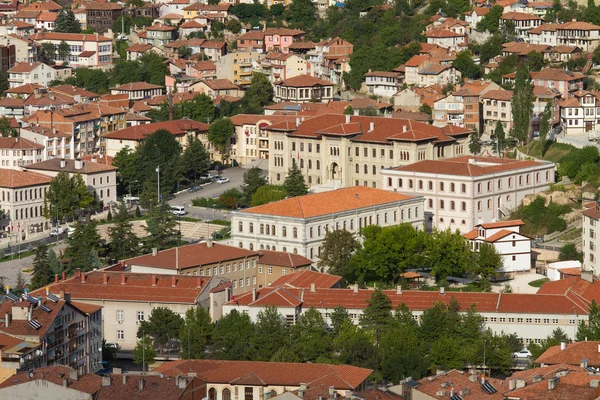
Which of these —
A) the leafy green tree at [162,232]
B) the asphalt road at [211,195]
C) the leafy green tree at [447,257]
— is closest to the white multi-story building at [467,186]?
the asphalt road at [211,195]

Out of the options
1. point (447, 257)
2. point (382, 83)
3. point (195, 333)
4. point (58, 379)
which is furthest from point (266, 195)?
point (58, 379)

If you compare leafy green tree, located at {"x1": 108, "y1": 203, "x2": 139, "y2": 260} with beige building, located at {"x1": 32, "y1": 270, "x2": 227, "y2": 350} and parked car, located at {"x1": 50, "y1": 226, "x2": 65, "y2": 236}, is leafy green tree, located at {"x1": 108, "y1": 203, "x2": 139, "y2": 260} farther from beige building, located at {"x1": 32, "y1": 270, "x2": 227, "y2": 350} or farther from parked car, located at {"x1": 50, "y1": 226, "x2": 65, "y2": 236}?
beige building, located at {"x1": 32, "y1": 270, "x2": 227, "y2": 350}

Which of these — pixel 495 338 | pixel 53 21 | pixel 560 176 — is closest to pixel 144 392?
pixel 495 338

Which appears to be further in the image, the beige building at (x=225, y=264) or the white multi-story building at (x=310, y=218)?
the white multi-story building at (x=310, y=218)

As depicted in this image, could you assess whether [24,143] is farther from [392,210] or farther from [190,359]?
[190,359]

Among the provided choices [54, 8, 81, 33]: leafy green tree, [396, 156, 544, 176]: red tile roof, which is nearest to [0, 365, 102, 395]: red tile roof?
[396, 156, 544, 176]: red tile roof

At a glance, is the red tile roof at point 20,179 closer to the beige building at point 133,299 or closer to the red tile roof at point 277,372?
the beige building at point 133,299

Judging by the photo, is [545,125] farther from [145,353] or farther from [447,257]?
[145,353]
